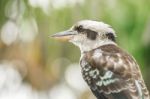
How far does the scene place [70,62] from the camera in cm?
1404

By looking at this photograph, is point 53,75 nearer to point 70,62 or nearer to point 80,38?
→ point 70,62

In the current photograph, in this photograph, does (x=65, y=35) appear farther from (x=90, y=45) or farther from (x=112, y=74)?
(x=112, y=74)

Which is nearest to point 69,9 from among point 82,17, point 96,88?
point 82,17

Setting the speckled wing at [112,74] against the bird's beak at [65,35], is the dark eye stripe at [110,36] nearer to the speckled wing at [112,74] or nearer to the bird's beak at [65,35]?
the speckled wing at [112,74]

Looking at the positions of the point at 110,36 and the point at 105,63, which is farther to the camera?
the point at 110,36

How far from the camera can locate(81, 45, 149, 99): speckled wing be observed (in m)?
12.3

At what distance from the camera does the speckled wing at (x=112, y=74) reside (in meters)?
12.3

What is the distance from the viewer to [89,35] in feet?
41.9

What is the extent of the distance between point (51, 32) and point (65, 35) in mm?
792

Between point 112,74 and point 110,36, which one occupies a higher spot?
point 110,36

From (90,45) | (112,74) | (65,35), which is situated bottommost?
(112,74)

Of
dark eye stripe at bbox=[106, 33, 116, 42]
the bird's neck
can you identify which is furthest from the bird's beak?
dark eye stripe at bbox=[106, 33, 116, 42]

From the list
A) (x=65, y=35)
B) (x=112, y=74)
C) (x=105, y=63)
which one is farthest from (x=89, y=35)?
(x=112, y=74)

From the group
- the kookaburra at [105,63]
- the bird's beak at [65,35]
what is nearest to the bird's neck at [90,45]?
the kookaburra at [105,63]
